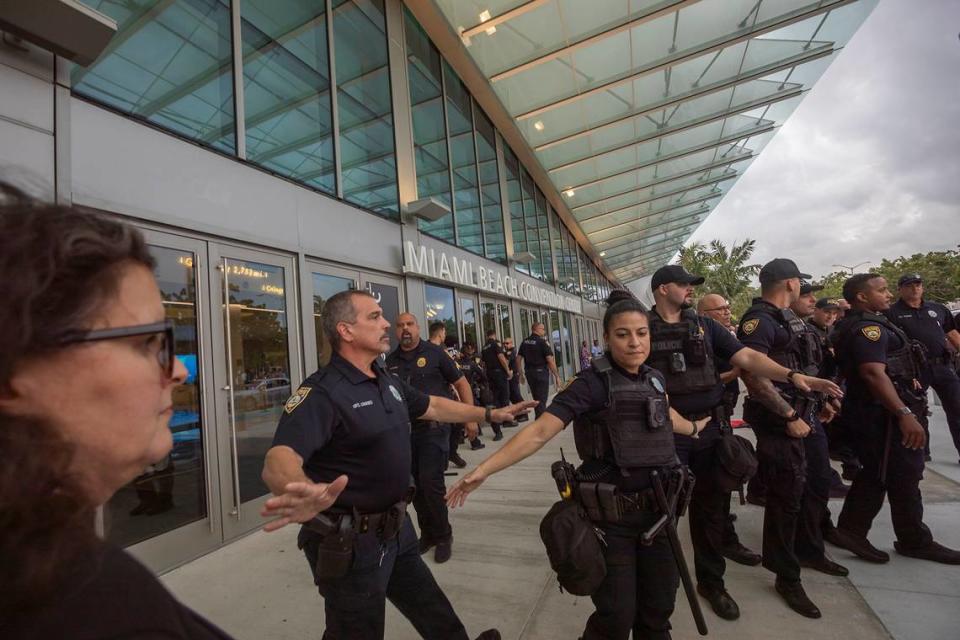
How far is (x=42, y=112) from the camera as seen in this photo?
3029 mm

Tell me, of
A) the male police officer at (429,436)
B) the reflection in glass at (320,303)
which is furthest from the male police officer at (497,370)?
the male police officer at (429,436)

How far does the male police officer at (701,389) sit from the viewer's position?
275cm

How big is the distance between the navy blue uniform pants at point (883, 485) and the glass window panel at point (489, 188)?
27.6 ft

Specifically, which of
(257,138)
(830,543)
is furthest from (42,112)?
(830,543)

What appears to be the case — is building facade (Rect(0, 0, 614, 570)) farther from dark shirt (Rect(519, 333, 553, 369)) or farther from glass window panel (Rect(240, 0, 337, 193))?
dark shirt (Rect(519, 333, 553, 369))

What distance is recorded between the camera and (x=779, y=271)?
10.8 feet

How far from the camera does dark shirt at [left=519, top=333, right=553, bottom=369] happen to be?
897cm

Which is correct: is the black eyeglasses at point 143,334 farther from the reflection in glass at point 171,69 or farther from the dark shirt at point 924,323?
the dark shirt at point 924,323

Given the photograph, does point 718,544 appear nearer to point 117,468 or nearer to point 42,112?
point 117,468

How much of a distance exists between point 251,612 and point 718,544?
3.04 meters

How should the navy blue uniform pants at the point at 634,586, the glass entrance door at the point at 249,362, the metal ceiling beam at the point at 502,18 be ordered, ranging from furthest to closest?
the metal ceiling beam at the point at 502,18 < the glass entrance door at the point at 249,362 < the navy blue uniform pants at the point at 634,586

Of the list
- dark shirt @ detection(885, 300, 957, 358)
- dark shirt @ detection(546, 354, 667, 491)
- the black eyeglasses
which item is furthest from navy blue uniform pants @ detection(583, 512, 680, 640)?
dark shirt @ detection(885, 300, 957, 358)

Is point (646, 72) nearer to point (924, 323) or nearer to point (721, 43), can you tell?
point (721, 43)


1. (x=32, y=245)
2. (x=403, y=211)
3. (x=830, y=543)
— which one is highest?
(x=403, y=211)
